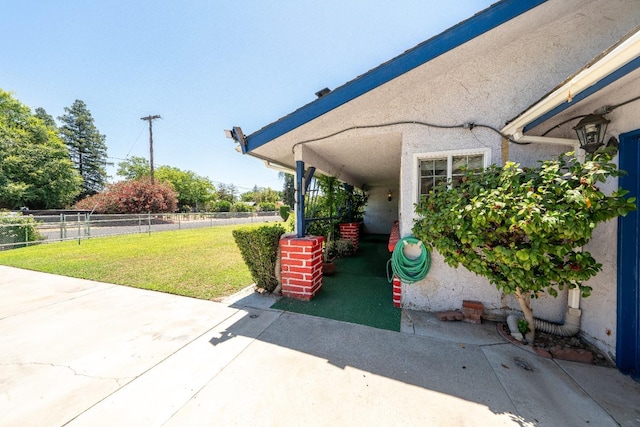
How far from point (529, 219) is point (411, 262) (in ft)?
5.86

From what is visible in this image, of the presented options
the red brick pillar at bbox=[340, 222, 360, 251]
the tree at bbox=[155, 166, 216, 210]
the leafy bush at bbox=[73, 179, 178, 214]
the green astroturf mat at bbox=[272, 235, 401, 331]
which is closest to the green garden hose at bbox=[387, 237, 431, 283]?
the green astroturf mat at bbox=[272, 235, 401, 331]

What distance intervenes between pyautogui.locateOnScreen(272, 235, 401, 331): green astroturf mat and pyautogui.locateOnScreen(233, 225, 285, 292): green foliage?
58 centimetres

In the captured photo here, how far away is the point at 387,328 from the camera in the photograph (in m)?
3.28

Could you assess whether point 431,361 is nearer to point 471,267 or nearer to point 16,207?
point 471,267

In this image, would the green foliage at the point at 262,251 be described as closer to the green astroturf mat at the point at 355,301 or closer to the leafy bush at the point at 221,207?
the green astroturf mat at the point at 355,301

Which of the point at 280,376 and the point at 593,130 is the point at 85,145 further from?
the point at 593,130

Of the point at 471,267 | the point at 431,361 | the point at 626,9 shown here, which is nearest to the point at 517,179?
the point at 471,267

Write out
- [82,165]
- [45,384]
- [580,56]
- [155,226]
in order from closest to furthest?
[45,384], [580,56], [155,226], [82,165]

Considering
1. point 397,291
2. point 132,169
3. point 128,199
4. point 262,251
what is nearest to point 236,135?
point 262,251

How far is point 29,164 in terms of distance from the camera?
24.8 m

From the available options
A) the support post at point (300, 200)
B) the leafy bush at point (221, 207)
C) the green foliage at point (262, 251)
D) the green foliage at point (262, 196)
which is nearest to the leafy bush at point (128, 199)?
the leafy bush at point (221, 207)

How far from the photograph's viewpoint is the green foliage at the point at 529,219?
2102 millimetres

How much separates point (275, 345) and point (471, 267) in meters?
2.72

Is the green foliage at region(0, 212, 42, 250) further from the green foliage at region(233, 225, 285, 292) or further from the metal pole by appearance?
the metal pole
